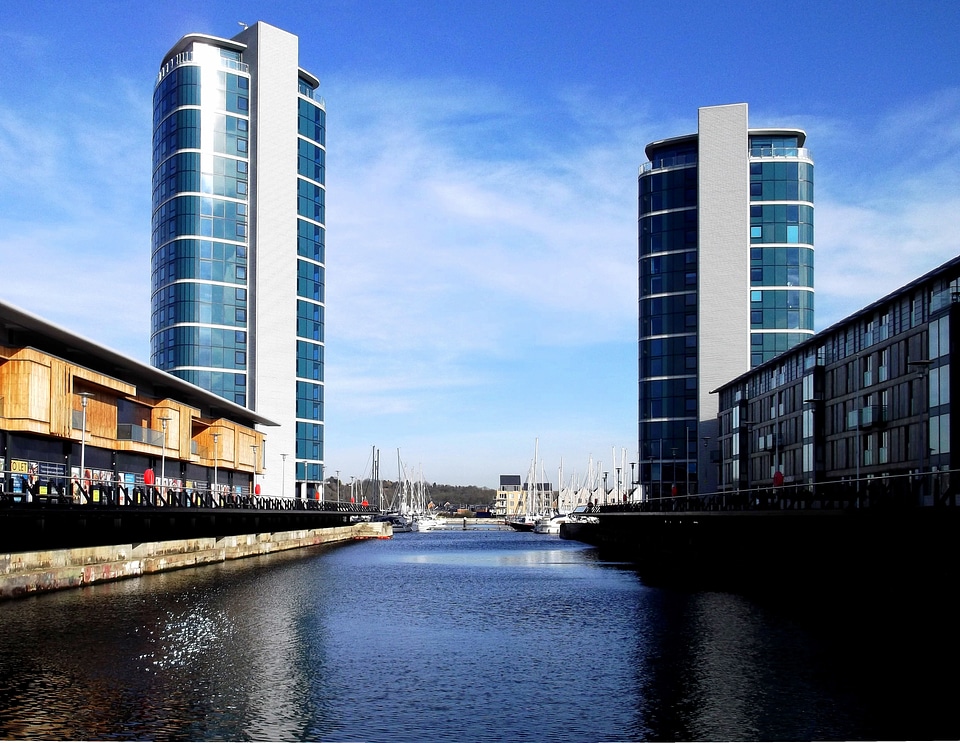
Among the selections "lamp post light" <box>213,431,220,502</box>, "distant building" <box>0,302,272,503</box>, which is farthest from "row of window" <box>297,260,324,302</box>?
"lamp post light" <box>213,431,220,502</box>

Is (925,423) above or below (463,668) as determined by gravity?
above

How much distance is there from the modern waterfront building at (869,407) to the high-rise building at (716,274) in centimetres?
2580

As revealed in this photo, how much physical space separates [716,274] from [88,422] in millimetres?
91460

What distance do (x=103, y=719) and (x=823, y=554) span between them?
35.8 m

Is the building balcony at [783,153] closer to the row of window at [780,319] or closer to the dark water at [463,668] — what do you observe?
the row of window at [780,319]

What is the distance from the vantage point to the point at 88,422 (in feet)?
196

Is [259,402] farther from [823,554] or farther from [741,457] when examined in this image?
[823,554]

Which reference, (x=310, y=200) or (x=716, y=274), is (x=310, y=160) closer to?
(x=310, y=200)

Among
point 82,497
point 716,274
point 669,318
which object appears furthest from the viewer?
point 669,318

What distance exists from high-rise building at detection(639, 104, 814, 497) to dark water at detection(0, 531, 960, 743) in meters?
92.5

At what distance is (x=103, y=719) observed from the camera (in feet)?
61.2

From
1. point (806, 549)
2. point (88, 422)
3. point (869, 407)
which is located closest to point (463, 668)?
point (806, 549)

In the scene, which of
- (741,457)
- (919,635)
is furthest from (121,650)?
(741,457)

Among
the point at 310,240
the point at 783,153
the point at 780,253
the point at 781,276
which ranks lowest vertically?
the point at 781,276
